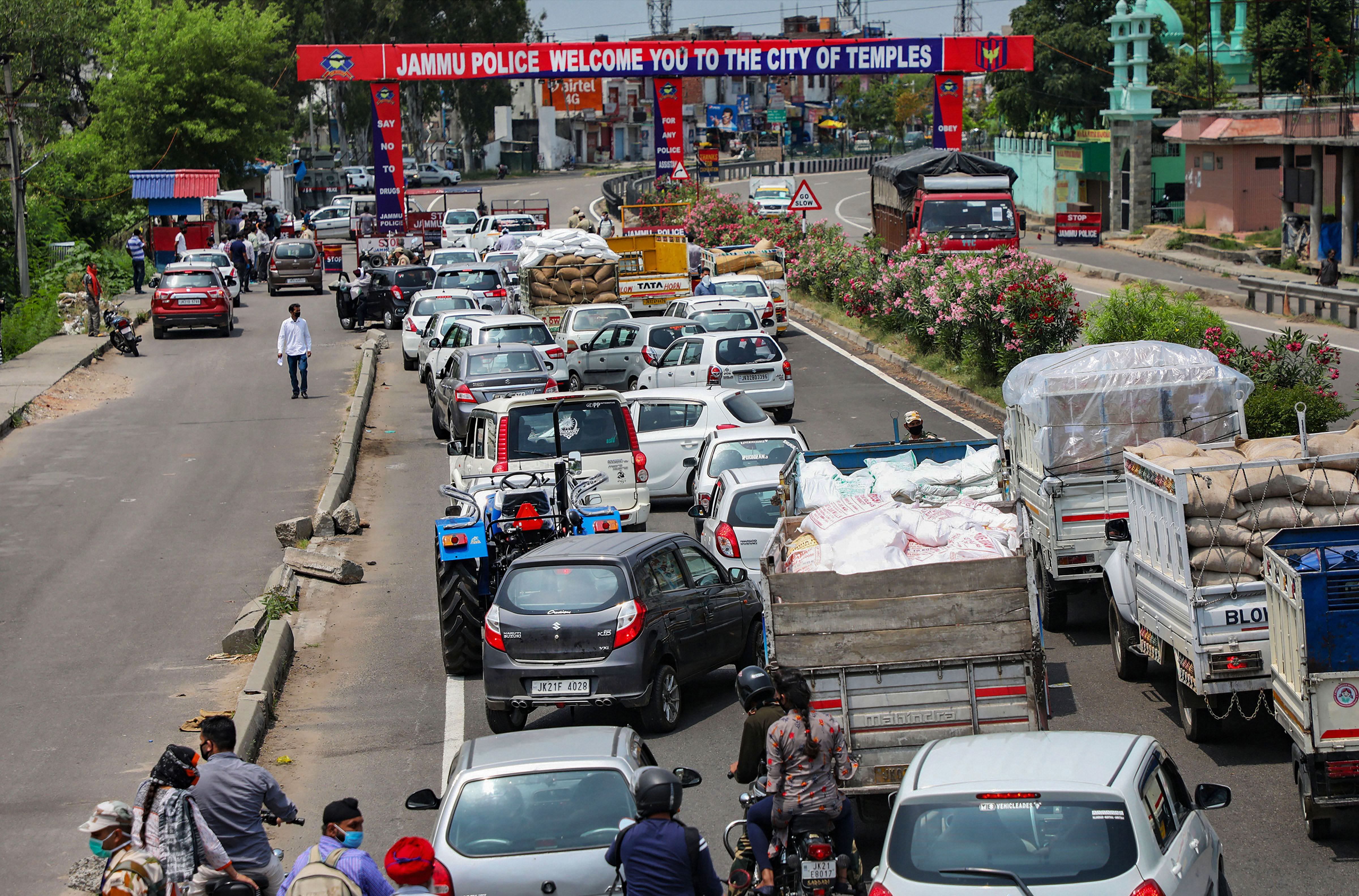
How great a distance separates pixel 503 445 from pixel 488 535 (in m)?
3.10

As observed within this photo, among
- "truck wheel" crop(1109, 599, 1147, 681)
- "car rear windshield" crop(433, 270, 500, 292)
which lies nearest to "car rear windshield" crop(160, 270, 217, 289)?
"car rear windshield" crop(433, 270, 500, 292)

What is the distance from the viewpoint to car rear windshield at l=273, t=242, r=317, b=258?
154 feet

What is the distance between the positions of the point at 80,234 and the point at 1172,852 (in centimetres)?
5622

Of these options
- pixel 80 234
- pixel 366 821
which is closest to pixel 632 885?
pixel 366 821

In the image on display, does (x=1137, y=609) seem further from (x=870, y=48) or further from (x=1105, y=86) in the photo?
(x=1105, y=86)

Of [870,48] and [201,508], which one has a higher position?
[870,48]

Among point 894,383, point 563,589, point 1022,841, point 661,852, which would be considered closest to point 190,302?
point 894,383

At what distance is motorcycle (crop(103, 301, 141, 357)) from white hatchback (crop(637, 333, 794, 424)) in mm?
16136

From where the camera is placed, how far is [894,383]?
28.8 meters

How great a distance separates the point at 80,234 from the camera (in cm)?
5569

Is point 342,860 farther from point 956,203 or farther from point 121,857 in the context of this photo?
point 956,203

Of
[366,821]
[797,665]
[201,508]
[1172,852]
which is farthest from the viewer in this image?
[201,508]

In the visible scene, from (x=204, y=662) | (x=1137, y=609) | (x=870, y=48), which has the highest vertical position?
(x=870, y=48)

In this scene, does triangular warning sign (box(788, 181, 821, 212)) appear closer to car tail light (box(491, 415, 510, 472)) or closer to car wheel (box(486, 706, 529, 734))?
car tail light (box(491, 415, 510, 472))
